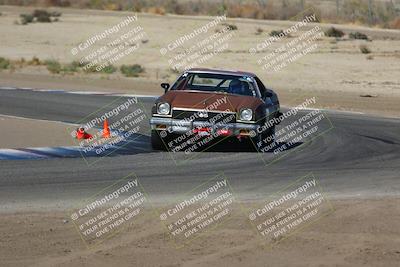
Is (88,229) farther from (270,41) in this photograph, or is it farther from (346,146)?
(270,41)

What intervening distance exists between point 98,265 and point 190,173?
509 centimetres

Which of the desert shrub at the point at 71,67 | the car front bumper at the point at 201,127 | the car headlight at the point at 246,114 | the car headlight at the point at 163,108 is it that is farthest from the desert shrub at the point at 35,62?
the car headlight at the point at 246,114

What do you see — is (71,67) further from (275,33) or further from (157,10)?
(157,10)

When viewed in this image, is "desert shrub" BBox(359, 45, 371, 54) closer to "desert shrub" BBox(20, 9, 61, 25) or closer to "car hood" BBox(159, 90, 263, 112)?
"desert shrub" BBox(20, 9, 61, 25)

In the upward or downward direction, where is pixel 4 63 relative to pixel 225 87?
downward

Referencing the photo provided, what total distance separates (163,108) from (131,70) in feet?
66.3

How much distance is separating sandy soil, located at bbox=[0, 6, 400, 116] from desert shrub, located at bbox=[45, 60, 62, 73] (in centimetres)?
33

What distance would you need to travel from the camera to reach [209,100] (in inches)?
643

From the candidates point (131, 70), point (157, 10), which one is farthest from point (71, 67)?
point (157, 10)

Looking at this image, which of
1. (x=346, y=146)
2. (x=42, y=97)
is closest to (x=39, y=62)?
(x=42, y=97)

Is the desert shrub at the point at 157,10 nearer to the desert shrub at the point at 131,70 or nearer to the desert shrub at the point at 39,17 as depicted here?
the desert shrub at the point at 39,17

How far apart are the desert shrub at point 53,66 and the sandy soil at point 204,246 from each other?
25393 mm

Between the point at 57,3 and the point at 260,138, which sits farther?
the point at 57,3

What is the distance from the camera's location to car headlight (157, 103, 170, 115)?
53.0 feet
